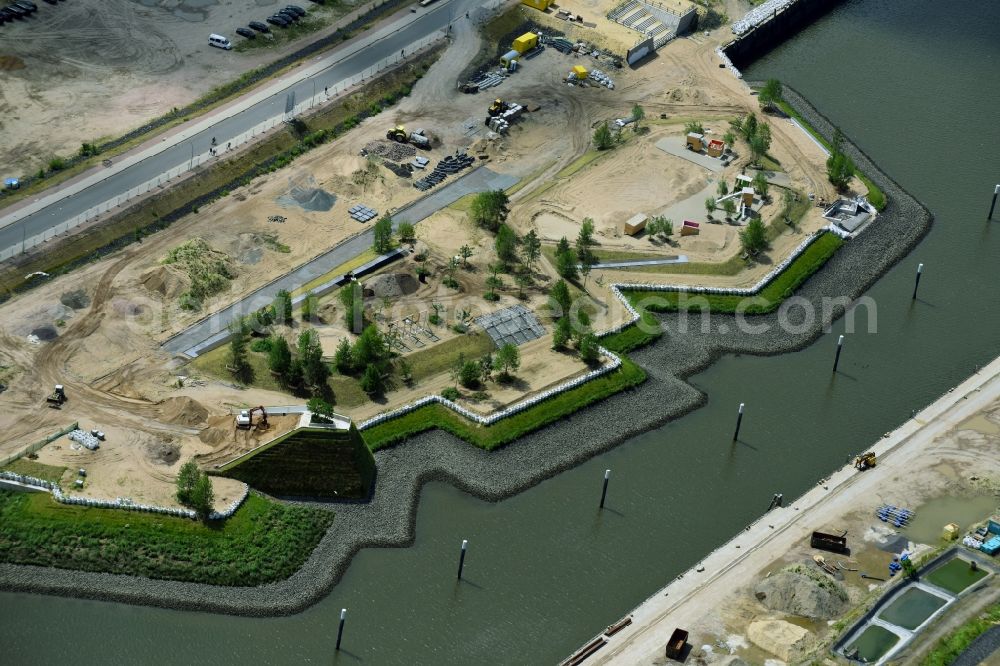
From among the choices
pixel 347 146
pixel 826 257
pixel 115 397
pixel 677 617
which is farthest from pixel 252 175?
pixel 677 617

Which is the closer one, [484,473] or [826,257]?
[484,473]

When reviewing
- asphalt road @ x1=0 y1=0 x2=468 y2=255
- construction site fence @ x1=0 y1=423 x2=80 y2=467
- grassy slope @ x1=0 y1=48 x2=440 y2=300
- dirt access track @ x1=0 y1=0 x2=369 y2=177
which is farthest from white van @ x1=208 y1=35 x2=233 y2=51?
construction site fence @ x1=0 y1=423 x2=80 y2=467

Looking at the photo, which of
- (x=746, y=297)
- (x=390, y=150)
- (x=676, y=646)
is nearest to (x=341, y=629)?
(x=676, y=646)

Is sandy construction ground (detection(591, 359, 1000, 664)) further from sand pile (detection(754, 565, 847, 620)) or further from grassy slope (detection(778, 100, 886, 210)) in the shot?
grassy slope (detection(778, 100, 886, 210))

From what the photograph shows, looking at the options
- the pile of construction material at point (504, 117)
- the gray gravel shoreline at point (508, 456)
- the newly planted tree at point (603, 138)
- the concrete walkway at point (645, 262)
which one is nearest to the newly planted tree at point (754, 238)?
the gray gravel shoreline at point (508, 456)

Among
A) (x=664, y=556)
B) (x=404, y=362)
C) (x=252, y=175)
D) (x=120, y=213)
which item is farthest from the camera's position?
(x=252, y=175)

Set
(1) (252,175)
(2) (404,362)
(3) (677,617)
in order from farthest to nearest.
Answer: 1. (1) (252,175)
2. (2) (404,362)
3. (3) (677,617)

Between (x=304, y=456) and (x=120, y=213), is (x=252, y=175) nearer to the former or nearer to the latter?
(x=120, y=213)
